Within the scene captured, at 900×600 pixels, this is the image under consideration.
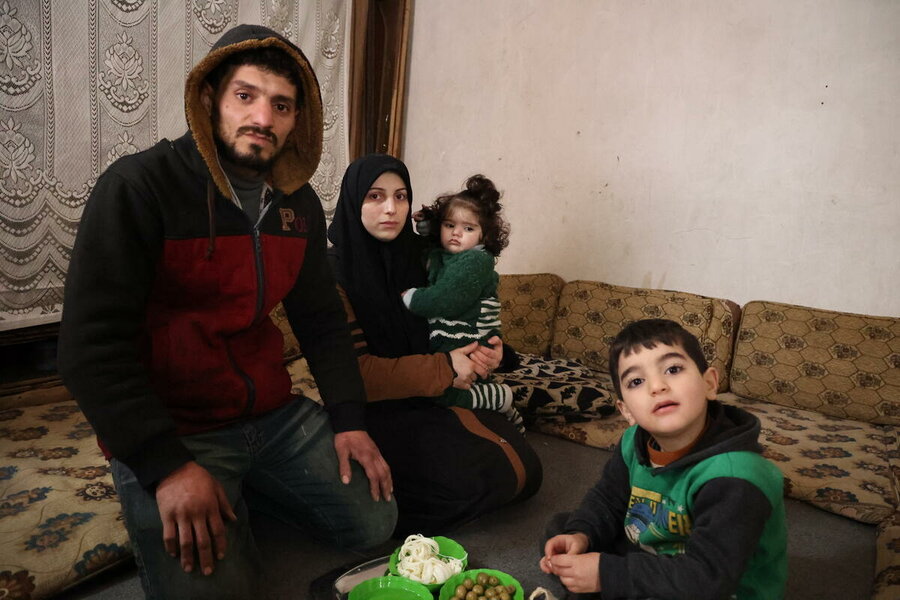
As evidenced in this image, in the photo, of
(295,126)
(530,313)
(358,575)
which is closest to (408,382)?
(358,575)

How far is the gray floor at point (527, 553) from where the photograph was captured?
1.47 metres

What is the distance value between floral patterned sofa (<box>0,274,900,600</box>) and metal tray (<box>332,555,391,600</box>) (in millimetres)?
553

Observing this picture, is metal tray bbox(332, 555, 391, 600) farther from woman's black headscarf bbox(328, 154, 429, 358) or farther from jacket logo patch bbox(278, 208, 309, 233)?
jacket logo patch bbox(278, 208, 309, 233)

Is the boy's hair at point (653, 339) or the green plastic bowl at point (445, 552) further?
the green plastic bowl at point (445, 552)

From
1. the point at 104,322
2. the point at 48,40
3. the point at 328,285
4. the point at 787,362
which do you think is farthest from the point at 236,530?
the point at 787,362

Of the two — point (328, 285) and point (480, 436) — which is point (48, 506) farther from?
point (480, 436)

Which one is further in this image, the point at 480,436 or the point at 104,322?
the point at 480,436

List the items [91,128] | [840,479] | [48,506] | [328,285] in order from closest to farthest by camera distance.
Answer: [48,506] < [328,285] < [840,479] < [91,128]

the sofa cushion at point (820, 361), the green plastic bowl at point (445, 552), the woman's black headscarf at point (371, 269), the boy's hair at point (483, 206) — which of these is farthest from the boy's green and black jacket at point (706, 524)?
the sofa cushion at point (820, 361)

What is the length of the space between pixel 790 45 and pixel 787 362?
4.61 feet

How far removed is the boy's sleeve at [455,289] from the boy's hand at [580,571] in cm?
89

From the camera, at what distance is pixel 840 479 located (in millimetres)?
1934

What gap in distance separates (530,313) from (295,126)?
1810mm

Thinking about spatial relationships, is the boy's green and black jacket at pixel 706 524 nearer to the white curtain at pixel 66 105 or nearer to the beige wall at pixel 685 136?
the beige wall at pixel 685 136
